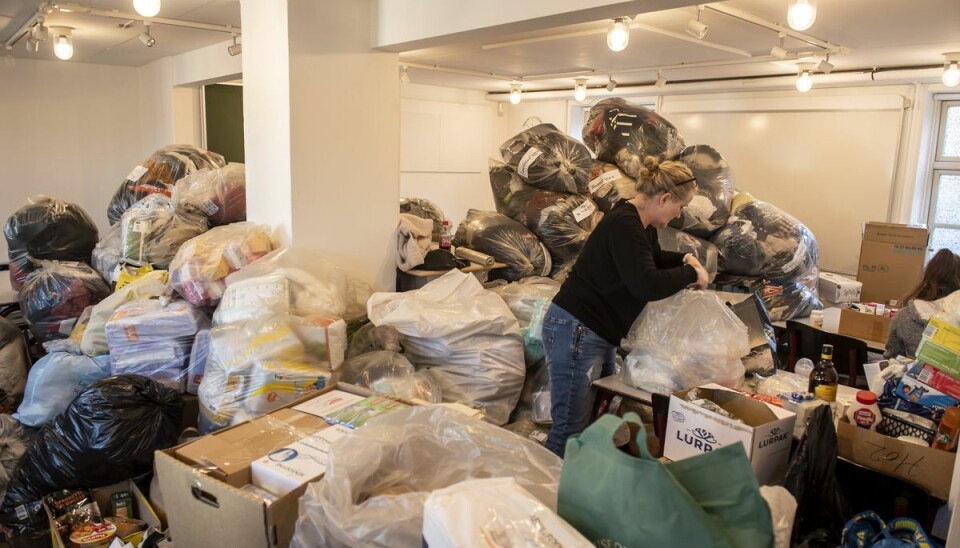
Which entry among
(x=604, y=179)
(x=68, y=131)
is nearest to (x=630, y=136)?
(x=604, y=179)

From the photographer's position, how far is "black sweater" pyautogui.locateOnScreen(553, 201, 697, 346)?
216 cm

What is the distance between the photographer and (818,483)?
163cm

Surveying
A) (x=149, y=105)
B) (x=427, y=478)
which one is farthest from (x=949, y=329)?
(x=149, y=105)

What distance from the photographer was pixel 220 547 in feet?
4.33

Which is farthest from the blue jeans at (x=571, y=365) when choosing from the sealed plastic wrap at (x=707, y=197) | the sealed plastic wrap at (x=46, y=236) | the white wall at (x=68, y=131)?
the white wall at (x=68, y=131)

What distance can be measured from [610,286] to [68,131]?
6432mm

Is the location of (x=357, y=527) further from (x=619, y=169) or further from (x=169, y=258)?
(x=619, y=169)

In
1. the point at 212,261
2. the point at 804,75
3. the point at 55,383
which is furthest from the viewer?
the point at 804,75

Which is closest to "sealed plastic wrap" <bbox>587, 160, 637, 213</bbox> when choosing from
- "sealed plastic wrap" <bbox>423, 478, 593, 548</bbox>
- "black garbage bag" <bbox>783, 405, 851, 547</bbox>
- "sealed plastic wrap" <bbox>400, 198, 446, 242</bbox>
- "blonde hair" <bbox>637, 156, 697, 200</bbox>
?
"sealed plastic wrap" <bbox>400, 198, 446, 242</bbox>

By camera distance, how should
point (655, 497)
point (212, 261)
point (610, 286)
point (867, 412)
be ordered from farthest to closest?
point (212, 261) → point (610, 286) → point (867, 412) → point (655, 497)

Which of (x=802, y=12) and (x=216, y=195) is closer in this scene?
(x=802, y=12)

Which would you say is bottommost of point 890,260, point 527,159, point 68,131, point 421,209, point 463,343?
point 463,343

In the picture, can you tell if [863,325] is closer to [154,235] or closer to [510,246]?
[510,246]

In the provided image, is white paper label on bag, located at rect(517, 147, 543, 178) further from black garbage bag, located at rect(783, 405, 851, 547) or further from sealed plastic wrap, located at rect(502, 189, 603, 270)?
black garbage bag, located at rect(783, 405, 851, 547)
